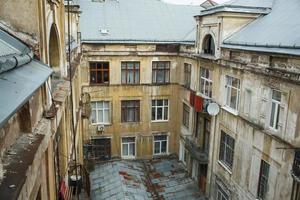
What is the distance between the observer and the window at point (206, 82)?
19.3 meters

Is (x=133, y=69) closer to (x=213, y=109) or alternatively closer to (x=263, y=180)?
(x=213, y=109)

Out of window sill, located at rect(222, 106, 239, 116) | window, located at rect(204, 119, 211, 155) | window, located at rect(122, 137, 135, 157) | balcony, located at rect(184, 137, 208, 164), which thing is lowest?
window, located at rect(122, 137, 135, 157)

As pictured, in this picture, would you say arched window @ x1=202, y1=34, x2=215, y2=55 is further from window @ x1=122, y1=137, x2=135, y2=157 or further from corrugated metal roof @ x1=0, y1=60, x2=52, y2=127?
corrugated metal roof @ x1=0, y1=60, x2=52, y2=127

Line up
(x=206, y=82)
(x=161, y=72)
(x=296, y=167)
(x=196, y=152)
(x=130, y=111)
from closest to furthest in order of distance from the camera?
(x=296, y=167)
(x=206, y=82)
(x=196, y=152)
(x=161, y=72)
(x=130, y=111)

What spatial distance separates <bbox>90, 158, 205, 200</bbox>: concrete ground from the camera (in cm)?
1878

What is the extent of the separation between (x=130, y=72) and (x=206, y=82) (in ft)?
22.6

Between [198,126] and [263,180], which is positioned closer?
[263,180]

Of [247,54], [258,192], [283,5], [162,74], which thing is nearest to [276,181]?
[258,192]

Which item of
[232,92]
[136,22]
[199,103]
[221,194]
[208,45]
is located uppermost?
[136,22]

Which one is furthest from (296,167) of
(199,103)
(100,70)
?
(100,70)

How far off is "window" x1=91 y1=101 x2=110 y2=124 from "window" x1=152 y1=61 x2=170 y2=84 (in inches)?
175

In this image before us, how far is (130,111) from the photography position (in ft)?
81.9

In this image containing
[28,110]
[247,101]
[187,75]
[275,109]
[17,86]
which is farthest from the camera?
[187,75]

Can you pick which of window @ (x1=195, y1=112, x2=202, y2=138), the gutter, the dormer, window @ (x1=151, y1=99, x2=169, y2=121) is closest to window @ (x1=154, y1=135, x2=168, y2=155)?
window @ (x1=151, y1=99, x2=169, y2=121)
